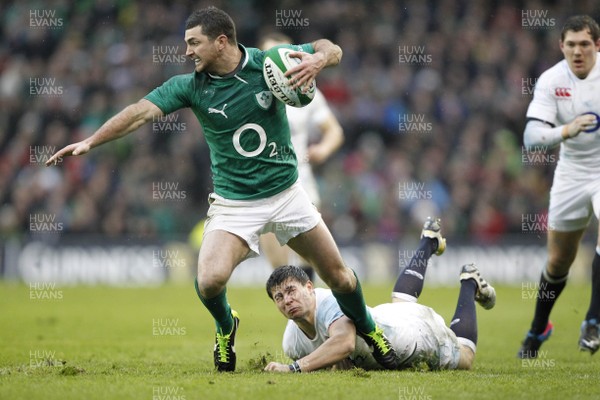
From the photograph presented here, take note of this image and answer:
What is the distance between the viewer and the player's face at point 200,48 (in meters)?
7.10

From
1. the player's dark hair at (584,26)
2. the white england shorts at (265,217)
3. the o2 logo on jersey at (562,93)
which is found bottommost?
the white england shorts at (265,217)

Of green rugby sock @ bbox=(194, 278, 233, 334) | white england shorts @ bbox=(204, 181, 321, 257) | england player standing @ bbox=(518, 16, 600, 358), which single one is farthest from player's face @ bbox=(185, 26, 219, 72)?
england player standing @ bbox=(518, 16, 600, 358)

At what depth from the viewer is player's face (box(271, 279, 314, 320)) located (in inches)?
283

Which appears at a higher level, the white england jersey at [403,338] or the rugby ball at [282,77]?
the rugby ball at [282,77]

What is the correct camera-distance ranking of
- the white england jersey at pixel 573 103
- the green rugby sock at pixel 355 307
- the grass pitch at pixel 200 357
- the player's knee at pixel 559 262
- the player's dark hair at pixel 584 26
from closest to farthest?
the grass pitch at pixel 200 357 → the green rugby sock at pixel 355 307 → the player's dark hair at pixel 584 26 → the white england jersey at pixel 573 103 → the player's knee at pixel 559 262

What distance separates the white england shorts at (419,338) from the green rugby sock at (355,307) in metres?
0.31

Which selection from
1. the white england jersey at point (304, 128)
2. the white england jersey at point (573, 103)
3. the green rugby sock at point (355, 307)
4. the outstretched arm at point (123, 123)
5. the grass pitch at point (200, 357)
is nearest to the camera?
the grass pitch at point (200, 357)

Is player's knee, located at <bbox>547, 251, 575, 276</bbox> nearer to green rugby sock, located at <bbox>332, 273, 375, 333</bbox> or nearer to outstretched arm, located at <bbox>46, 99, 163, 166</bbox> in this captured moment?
green rugby sock, located at <bbox>332, 273, 375, 333</bbox>

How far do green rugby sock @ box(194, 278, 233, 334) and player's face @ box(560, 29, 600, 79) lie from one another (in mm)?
3868

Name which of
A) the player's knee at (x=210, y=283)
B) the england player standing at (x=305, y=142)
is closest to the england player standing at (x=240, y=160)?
the player's knee at (x=210, y=283)

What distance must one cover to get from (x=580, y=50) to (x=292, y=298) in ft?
12.0

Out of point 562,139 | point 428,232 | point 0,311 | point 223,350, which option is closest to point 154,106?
point 223,350

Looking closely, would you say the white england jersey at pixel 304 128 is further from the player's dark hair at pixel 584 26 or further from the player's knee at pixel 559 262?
the player's dark hair at pixel 584 26

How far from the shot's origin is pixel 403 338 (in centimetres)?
763
